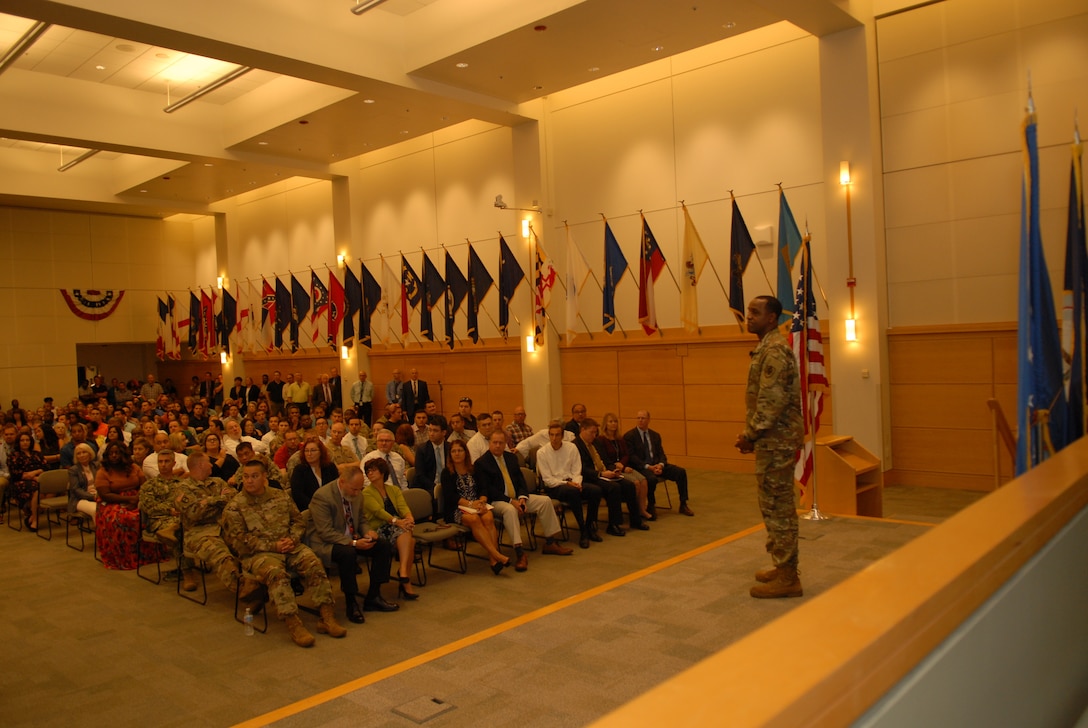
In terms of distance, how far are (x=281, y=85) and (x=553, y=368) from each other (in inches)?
259

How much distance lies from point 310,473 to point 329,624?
1.72 m

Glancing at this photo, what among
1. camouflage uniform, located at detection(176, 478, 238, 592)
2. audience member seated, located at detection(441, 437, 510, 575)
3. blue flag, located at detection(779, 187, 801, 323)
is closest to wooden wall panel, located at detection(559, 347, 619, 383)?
blue flag, located at detection(779, 187, 801, 323)

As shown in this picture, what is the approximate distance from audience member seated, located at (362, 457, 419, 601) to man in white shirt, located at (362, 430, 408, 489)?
830mm

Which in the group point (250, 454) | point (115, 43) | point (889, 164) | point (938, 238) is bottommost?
point (250, 454)

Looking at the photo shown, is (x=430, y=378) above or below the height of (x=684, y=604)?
above

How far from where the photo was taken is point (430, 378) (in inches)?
614

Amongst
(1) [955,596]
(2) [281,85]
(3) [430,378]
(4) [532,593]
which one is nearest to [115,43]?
(2) [281,85]

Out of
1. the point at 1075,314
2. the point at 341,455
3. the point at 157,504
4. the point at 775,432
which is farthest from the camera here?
the point at 341,455

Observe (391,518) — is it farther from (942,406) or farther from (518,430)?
(942,406)

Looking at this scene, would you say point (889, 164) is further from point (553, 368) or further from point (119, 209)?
point (119, 209)

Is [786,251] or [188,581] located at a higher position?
[786,251]

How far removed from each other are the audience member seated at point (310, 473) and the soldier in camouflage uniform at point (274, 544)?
817mm

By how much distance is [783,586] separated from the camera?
512 centimetres

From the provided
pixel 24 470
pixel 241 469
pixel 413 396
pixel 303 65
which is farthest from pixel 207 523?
pixel 413 396
